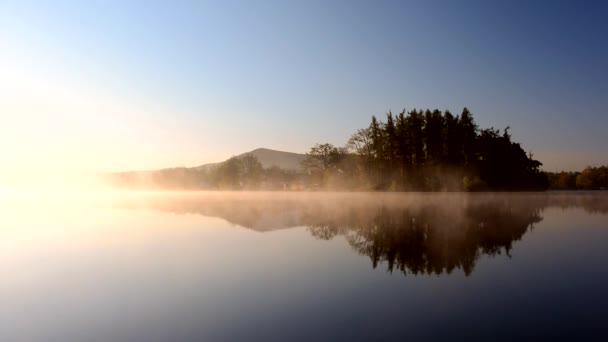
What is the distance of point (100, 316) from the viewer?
9.65m

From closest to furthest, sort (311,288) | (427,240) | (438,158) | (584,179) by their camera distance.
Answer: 1. (311,288)
2. (427,240)
3. (438,158)
4. (584,179)

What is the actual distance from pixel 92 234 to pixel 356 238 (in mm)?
18937

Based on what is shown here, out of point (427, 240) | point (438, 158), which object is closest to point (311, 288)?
point (427, 240)

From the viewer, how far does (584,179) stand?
6447 inches

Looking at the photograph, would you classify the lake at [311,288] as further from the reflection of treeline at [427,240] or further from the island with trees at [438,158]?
the island with trees at [438,158]

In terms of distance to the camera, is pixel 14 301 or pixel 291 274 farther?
pixel 291 274

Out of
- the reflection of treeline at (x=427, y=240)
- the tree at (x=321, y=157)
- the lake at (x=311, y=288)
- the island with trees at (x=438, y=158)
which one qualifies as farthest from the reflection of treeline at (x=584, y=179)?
the lake at (x=311, y=288)

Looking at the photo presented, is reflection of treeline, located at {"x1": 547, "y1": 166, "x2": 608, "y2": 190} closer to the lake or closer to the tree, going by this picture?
the tree

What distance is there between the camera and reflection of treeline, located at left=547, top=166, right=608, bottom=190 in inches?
6211

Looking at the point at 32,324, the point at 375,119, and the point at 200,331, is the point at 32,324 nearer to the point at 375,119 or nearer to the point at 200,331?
the point at 200,331

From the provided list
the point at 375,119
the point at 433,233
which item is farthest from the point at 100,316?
the point at 375,119

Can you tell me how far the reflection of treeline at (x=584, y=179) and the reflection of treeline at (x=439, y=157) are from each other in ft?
273

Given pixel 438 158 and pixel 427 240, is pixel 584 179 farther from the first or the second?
pixel 427 240

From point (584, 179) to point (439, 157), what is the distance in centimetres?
11906
